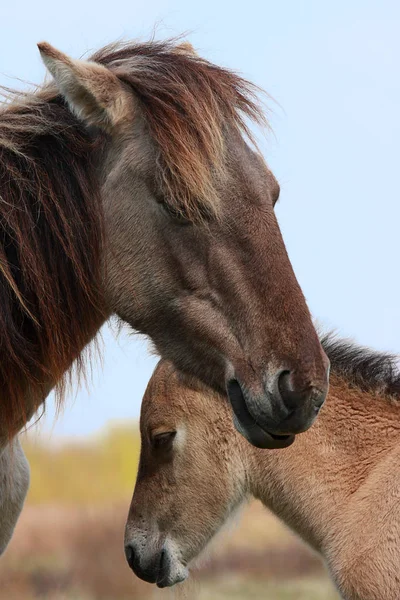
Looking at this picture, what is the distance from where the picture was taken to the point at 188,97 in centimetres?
320

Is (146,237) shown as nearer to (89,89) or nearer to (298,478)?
(89,89)

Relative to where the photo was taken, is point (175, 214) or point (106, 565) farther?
point (106, 565)

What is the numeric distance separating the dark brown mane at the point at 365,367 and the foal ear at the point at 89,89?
2665mm

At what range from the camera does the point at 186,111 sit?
319cm

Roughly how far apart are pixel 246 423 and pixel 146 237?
2.45 feet

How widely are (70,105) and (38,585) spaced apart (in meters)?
14.3

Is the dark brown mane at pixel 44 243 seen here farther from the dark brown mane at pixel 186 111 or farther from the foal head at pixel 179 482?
the foal head at pixel 179 482

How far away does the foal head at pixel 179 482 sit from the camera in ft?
18.1

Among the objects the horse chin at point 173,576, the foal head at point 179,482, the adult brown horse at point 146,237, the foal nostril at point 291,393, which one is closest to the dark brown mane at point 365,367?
the foal head at point 179,482

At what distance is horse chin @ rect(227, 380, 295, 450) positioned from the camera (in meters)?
3.01

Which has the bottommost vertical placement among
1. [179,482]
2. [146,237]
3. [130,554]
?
[130,554]

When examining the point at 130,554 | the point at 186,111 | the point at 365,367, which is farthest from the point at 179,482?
the point at 186,111

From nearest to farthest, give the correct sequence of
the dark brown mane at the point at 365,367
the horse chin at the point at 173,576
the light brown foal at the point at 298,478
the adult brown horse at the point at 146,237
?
the adult brown horse at the point at 146,237 → the light brown foal at the point at 298,478 → the dark brown mane at the point at 365,367 → the horse chin at the point at 173,576

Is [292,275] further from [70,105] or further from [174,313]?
[70,105]
